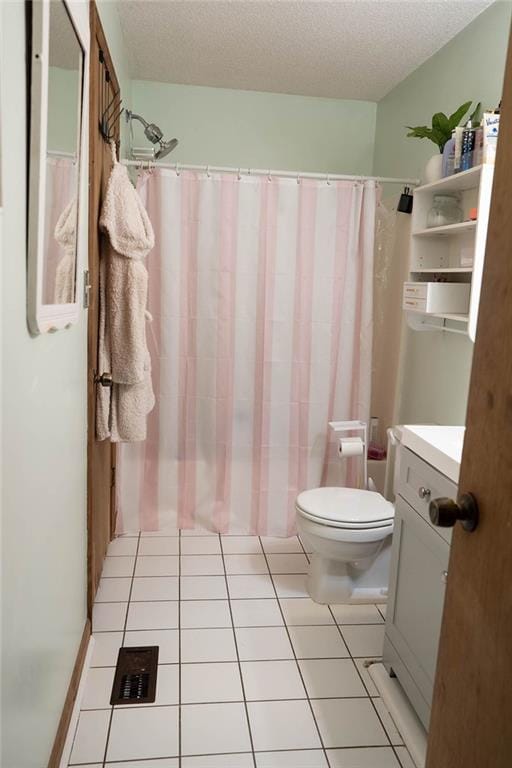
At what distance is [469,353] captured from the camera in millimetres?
2311

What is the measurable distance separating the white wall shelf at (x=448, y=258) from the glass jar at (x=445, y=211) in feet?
0.10

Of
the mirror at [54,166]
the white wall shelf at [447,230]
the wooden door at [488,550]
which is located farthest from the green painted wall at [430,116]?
the mirror at [54,166]

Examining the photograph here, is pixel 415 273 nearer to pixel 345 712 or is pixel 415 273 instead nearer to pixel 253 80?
pixel 253 80

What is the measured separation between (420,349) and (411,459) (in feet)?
3.66

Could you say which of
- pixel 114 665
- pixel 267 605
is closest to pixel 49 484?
pixel 114 665

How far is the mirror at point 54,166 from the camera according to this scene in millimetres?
1021

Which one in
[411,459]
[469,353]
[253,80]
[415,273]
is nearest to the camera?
[411,459]

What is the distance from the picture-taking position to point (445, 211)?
2.35 metres

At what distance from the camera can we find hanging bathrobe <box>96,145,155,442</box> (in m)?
2.08

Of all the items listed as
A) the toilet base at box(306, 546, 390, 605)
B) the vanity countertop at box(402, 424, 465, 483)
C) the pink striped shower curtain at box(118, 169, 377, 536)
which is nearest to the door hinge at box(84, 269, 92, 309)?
the pink striped shower curtain at box(118, 169, 377, 536)

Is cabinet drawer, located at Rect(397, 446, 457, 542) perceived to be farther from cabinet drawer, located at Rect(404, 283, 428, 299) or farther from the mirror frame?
the mirror frame

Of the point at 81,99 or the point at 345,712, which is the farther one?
the point at 345,712

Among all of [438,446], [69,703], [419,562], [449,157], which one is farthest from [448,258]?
[69,703]

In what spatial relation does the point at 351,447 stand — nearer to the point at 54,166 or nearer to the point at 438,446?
the point at 438,446
